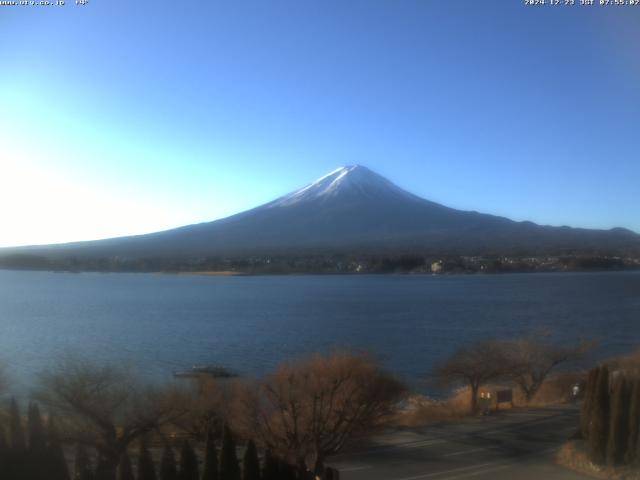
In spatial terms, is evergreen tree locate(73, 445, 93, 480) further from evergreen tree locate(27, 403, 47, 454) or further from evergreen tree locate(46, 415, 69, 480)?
evergreen tree locate(27, 403, 47, 454)

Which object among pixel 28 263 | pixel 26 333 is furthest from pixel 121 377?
pixel 28 263

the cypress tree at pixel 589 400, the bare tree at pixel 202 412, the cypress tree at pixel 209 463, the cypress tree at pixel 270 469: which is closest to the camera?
the cypress tree at pixel 209 463

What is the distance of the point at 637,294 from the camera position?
107ft

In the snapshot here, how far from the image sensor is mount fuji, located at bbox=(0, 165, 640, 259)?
57781 millimetres

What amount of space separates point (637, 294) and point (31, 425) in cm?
3287

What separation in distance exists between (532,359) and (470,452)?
4.93 m

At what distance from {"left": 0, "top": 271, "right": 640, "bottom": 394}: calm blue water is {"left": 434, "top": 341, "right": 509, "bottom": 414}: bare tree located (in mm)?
2260

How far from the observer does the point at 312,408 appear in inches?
Answer: 281

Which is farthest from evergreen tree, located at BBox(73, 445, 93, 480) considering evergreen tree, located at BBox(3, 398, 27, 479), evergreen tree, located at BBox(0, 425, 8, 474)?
evergreen tree, located at BBox(0, 425, 8, 474)

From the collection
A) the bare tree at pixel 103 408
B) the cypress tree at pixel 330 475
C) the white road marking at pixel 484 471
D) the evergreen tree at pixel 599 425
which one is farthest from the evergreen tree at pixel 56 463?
the evergreen tree at pixel 599 425

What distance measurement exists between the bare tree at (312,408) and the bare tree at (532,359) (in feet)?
15.7

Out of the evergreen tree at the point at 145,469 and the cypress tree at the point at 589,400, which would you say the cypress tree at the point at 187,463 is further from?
the cypress tree at the point at 589,400

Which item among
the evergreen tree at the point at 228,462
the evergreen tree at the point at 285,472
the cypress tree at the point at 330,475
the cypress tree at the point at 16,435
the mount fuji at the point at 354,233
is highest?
the mount fuji at the point at 354,233

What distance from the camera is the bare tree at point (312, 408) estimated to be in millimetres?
6895
